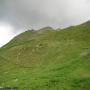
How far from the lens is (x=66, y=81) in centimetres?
9625

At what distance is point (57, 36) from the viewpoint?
580ft

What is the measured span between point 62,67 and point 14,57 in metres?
44.5

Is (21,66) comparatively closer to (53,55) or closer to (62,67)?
(53,55)

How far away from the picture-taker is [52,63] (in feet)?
431

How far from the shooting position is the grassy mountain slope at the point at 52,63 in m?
96.4

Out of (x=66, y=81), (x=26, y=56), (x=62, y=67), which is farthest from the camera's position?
(x=26, y=56)

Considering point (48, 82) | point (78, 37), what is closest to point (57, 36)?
point (78, 37)

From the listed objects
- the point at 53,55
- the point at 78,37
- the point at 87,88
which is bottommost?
the point at 87,88

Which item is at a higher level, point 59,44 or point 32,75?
point 59,44

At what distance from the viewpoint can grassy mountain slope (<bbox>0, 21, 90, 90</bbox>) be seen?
96438 mm

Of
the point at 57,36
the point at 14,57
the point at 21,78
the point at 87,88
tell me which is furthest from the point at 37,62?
the point at 87,88

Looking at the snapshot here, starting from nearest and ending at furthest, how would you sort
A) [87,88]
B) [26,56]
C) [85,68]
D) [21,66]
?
[87,88], [85,68], [21,66], [26,56]

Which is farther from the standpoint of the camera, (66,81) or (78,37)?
(78,37)

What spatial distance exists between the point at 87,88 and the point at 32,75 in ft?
105
